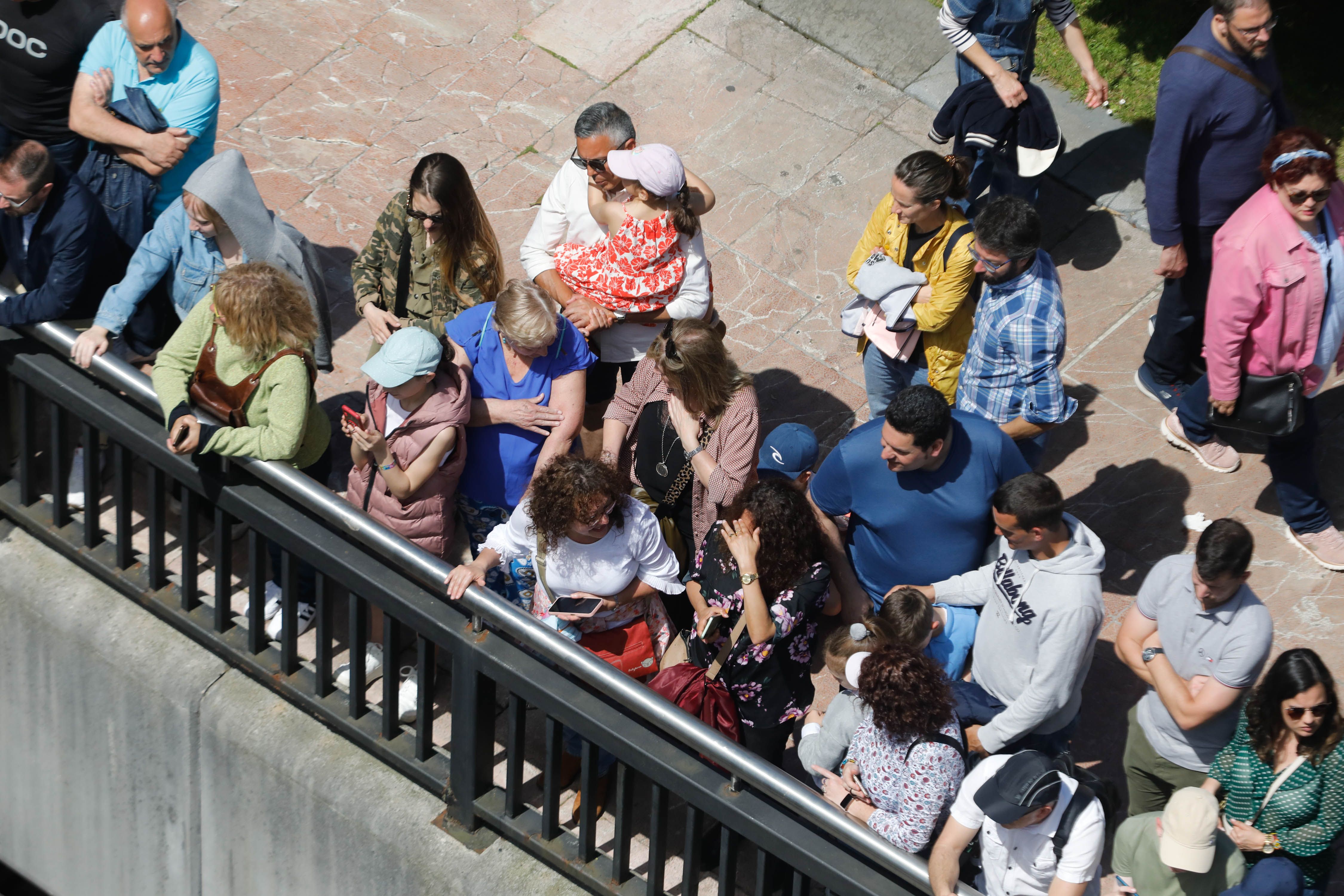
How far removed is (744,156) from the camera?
7418 millimetres

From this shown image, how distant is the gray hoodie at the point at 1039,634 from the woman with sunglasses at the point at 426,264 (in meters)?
2.32

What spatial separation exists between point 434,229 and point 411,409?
827 mm

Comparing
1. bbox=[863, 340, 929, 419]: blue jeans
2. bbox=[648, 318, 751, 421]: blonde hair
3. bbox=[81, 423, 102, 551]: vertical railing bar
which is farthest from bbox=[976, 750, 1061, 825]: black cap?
bbox=[81, 423, 102, 551]: vertical railing bar

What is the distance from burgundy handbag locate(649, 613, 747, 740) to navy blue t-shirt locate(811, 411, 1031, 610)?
673 mm

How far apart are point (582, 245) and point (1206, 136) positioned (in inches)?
104

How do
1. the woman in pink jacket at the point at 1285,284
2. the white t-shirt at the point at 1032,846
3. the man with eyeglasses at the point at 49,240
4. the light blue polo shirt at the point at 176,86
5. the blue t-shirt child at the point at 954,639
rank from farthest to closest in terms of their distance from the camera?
the light blue polo shirt at the point at 176,86 → the woman in pink jacket at the point at 1285,284 → the man with eyeglasses at the point at 49,240 → the blue t-shirt child at the point at 954,639 → the white t-shirt at the point at 1032,846

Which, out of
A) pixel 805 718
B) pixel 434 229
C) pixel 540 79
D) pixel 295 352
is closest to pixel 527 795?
pixel 805 718

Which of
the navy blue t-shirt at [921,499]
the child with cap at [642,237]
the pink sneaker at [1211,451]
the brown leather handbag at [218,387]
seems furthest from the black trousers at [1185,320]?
the brown leather handbag at [218,387]

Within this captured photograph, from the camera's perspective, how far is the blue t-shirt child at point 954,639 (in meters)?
4.63

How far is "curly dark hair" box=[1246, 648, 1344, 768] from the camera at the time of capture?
3771 mm

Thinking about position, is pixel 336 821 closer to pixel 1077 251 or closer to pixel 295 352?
pixel 295 352

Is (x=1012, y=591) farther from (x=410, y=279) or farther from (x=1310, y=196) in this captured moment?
(x=410, y=279)

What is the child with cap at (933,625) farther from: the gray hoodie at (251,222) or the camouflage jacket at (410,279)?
the gray hoodie at (251,222)

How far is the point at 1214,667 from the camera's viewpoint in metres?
4.07
